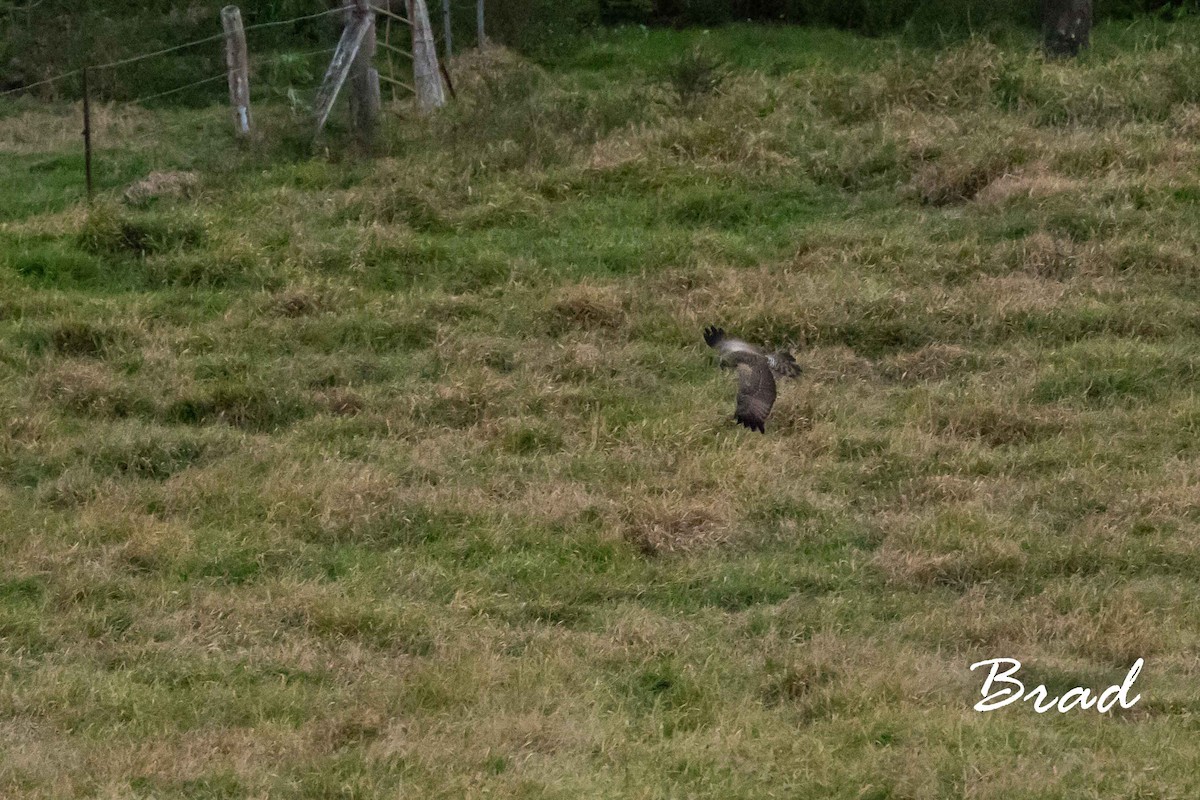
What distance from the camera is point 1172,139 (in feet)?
34.6

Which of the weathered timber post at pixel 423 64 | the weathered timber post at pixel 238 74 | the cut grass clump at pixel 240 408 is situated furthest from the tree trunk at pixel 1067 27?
the cut grass clump at pixel 240 408

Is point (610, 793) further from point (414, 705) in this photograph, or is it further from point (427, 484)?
point (427, 484)

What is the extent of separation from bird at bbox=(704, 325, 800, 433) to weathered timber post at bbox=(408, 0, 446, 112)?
6.05m

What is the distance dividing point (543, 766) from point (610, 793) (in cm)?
24

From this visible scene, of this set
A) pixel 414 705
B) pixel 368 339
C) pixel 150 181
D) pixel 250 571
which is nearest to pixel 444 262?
pixel 368 339

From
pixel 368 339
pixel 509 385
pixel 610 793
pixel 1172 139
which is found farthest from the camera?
pixel 1172 139

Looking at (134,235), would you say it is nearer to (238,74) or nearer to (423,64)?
(238,74)

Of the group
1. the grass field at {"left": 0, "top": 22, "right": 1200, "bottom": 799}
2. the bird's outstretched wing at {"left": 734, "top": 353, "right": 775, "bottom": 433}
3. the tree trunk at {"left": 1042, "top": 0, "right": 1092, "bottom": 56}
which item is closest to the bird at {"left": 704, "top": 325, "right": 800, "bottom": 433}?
the bird's outstretched wing at {"left": 734, "top": 353, "right": 775, "bottom": 433}

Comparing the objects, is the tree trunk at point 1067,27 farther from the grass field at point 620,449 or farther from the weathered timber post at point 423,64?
the weathered timber post at point 423,64

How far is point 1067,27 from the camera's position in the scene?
44.2 ft

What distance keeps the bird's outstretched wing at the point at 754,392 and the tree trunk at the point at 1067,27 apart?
7.83 meters

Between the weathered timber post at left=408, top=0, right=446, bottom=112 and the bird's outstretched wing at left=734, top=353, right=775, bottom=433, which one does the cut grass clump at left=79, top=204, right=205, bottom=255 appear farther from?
the bird's outstretched wing at left=734, top=353, right=775, bottom=433

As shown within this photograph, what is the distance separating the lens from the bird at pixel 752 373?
6531mm

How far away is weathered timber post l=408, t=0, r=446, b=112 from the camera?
12602mm
